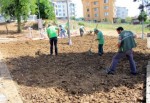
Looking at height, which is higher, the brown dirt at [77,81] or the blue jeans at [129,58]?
the blue jeans at [129,58]

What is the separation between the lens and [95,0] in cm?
9625

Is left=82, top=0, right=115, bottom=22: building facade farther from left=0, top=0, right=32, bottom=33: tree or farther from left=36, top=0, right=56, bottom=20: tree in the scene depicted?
left=0, top=0, right=32, bottom=33: tree

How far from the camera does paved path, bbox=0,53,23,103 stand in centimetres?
717

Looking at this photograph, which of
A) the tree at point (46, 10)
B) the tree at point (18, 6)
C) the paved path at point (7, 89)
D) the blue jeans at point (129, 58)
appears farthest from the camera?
the tree at point (46, 10)

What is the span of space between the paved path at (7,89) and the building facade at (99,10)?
80.6 metres

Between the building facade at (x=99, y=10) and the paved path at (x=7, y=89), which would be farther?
the building facade at (x=99, y=10)

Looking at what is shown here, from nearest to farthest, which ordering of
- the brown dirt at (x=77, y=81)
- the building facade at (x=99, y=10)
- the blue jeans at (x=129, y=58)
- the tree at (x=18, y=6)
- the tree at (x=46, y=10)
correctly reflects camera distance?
the brown dirt at (x=77, y=81), the blue jeans at (x=129, y=58), the tree at (x=18, y=6), the tree at (x=46, y=10), the building facade at (x=99, y=10)

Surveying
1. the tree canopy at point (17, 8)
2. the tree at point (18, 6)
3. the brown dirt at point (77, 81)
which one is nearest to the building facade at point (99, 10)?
the tree canopy at point (17, 8)

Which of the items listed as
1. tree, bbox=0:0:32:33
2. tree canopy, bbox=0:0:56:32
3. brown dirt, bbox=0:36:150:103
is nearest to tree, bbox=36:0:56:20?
tree canopy, bbox=0:0:56:32

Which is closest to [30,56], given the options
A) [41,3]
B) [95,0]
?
[41,3]

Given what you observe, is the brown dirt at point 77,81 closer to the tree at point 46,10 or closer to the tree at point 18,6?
the tree at point 18,6

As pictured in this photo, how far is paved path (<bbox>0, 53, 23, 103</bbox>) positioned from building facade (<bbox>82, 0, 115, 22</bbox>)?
3172 inches

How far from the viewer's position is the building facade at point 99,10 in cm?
9206

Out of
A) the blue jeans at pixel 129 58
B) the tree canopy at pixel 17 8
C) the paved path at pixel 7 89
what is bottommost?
the paved path at pixel 7 89
